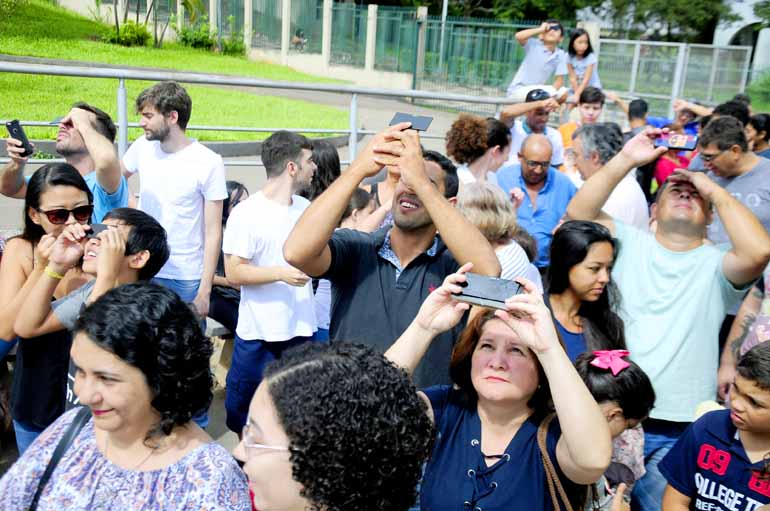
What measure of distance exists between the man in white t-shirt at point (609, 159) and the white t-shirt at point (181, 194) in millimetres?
2504

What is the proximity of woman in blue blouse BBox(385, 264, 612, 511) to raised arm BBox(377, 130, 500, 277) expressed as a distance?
49cm

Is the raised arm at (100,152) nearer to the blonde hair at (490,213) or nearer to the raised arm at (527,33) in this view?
the blonde hair at (490,213)

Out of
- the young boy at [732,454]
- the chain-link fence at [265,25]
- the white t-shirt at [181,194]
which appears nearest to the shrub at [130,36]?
Answer: the chain-link fence at [265,25]

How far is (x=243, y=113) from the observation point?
54.7 ft

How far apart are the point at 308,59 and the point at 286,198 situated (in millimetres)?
26388

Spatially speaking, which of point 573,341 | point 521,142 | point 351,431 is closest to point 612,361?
point 573,341

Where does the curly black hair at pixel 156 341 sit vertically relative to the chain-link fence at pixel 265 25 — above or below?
below

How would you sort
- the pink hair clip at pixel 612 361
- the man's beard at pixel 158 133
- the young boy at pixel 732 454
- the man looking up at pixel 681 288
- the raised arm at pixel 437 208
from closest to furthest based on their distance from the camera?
the young boy at pixel 732 454
the pink hair clip at pixel 612 361
the raised arm at pixel 437 208
the man looking up at pixel 681 288
the man's beard at pixel 158 133

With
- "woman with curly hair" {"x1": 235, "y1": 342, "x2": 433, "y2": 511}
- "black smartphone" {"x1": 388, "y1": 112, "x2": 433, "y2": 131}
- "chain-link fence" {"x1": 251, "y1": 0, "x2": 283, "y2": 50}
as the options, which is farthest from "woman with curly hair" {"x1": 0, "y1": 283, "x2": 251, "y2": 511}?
"chain-link fence" {"x1": 251, "y1": 0, "x2": 283, "y2": 50}

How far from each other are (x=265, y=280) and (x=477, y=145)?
7.67 feet

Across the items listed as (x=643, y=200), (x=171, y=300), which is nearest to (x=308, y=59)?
(x=643, y=200)

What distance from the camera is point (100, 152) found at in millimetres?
4086

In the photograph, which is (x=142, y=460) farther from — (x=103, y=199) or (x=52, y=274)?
(x=103, y=199)

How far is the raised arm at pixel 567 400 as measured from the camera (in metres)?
1.97
